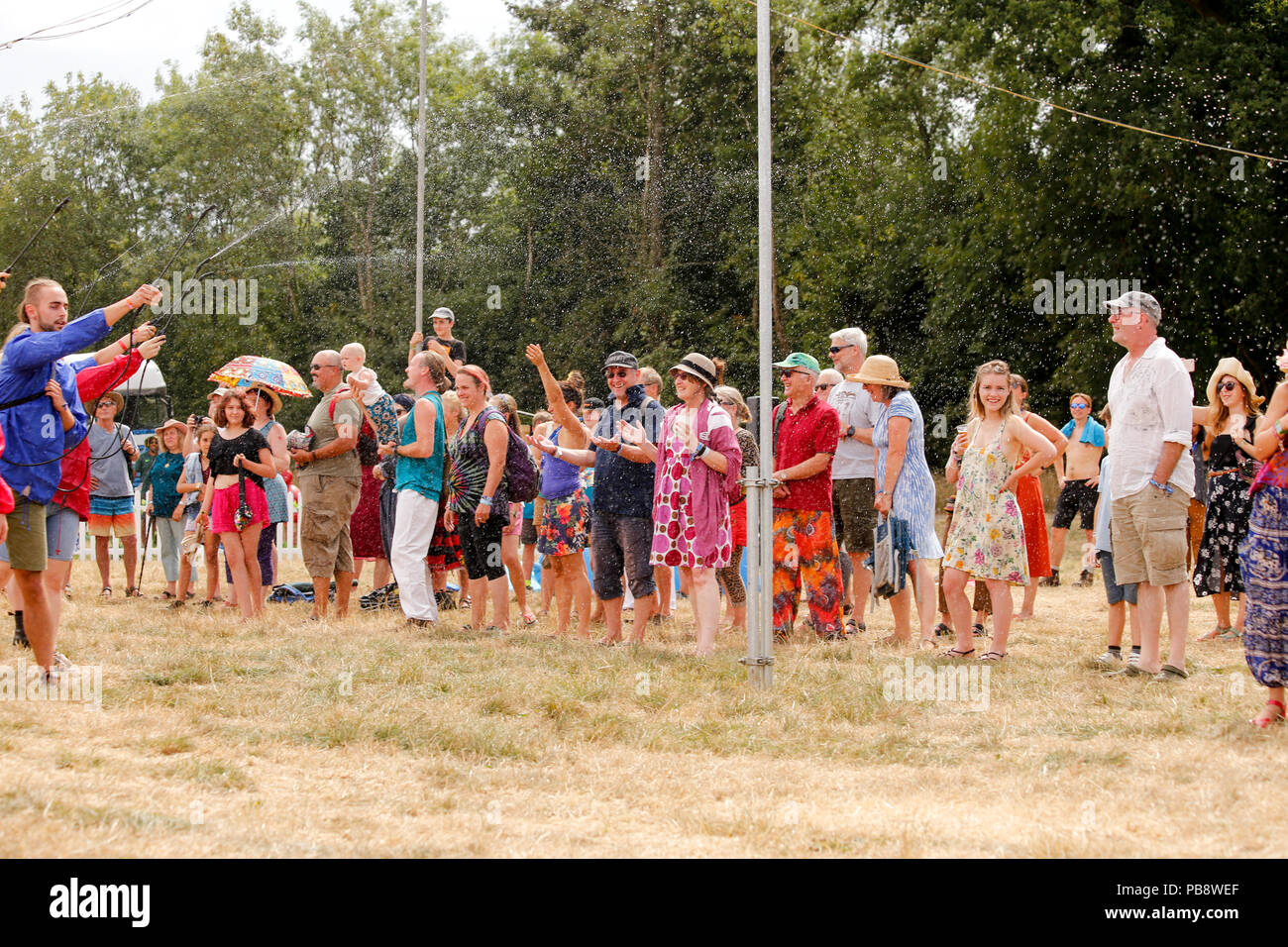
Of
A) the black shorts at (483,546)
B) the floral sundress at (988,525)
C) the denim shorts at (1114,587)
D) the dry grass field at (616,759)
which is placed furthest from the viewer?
the black shorts at (483,546)

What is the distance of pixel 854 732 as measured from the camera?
5.21m

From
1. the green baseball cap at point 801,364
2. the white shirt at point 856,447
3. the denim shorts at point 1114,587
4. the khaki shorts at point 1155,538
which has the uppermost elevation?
the green baseball cap at point 801,364

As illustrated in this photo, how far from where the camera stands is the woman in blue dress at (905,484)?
7.55 metres

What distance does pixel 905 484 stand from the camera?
25.2 feet

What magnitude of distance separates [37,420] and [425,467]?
109 inches

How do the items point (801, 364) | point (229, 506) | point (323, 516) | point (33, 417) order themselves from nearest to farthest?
point (33, 417) < point (801, 364) < point (229, 506) < point (323, 516)

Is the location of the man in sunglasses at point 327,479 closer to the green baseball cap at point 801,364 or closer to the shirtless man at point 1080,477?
the green baseball cap at point 801,364

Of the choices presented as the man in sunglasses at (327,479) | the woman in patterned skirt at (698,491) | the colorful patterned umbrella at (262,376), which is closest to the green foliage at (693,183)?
the colorful patterned umbrella at (262,376)

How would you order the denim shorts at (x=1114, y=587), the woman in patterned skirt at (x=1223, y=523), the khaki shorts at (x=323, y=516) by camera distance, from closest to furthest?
1. the denim shorts at (x=1114, y=587)
2. the woman in patterned skirt at (x=1223, y=523)
3. the khaki shorts at (x=323, y=516)

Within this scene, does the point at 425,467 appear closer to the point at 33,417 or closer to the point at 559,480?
the point at 559,480

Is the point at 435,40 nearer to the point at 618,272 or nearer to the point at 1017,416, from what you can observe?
the point at 618,272

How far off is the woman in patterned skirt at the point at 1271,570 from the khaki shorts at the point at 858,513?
3.14m

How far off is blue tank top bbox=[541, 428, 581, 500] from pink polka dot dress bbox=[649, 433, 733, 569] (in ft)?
4.99

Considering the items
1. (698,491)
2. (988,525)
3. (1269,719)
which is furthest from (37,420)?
(1269,719)
